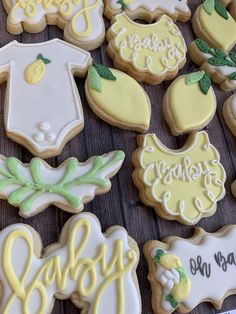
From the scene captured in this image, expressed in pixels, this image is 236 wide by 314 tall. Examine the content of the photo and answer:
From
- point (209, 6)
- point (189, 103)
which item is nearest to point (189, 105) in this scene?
point (189, 103)

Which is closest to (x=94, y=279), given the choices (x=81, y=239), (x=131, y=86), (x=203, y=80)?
(x=81, y=239)

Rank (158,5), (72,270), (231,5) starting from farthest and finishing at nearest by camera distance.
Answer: (231,5) < (158,5) < (72,270)

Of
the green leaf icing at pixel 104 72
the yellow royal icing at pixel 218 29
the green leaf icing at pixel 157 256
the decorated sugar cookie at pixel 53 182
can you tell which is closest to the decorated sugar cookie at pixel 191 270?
the green leaf icing at pixel 157 256

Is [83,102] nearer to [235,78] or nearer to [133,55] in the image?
[133,55]

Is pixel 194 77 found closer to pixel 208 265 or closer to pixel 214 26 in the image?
pixel 214 26

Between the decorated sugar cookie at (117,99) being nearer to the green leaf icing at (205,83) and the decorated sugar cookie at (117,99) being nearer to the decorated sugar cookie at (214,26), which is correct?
the green leaf icing at (205,83)

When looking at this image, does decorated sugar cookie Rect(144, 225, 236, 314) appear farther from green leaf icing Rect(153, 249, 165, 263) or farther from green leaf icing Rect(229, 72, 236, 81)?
green leaf icing Rect(229, 72, 236, 81)
